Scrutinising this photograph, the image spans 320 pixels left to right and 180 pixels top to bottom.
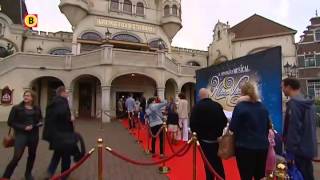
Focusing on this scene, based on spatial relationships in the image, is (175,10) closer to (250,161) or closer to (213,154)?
(213,154)

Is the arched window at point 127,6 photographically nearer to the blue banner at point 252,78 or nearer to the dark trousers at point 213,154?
the blue banner at point 252,78

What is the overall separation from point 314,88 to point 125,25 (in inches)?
783

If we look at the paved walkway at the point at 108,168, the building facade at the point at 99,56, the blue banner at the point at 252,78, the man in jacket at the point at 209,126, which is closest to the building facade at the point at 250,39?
the building facade at the point at 99,56

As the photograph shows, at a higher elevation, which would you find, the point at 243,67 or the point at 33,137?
the point at 243,67

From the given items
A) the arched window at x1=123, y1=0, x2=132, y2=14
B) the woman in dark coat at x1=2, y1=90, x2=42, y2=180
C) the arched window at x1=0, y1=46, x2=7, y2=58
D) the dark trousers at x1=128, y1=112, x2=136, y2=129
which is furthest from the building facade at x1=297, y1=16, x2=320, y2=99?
the woman in dark coat at x1=2, y1=90, x2=42, y2=180

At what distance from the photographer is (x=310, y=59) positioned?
30109 millimetres

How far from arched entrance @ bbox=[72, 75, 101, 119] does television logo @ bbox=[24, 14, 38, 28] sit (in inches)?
380

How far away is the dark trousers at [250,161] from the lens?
4.31 metres

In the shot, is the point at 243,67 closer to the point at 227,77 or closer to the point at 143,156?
the point at 227,77

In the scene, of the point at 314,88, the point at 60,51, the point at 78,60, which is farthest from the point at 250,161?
the point at 314,88

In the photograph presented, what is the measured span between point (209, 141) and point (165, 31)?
24715 millimetres

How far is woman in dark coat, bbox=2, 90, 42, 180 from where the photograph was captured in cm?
566

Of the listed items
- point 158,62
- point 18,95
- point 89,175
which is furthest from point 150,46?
point 89,175

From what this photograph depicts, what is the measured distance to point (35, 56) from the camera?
2175 cm
